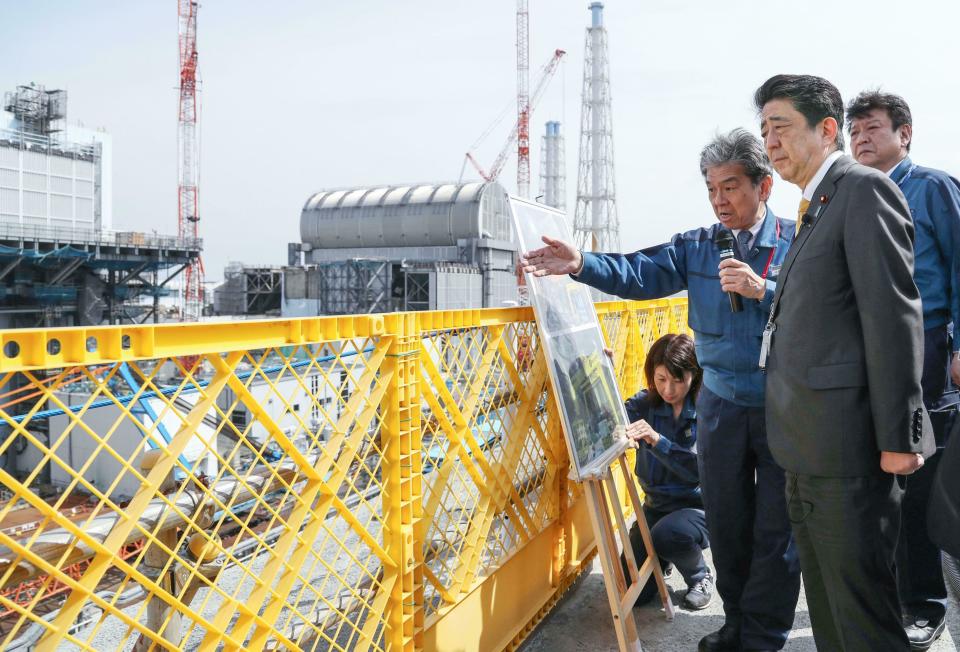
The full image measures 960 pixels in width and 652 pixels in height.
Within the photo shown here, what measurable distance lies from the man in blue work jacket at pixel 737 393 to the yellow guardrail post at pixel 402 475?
2.71 ft

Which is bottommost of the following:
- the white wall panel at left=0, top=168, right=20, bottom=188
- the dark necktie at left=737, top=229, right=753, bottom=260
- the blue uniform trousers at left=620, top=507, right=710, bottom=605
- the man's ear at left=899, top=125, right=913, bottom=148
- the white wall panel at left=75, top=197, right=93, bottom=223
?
the blue uniform trousers at left=620, top=507, right=710, bottom=605

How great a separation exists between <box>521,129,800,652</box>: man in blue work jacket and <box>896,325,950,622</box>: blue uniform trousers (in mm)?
651

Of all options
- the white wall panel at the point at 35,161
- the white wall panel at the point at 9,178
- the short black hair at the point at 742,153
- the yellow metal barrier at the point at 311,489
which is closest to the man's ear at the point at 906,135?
the short black hair at the point at 742,153

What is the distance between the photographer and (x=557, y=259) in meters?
3.20

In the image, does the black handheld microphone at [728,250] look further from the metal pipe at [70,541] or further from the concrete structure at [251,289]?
the concrete structure at [251,289]

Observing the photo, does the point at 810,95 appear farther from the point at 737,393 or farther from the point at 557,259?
the point at 737,393

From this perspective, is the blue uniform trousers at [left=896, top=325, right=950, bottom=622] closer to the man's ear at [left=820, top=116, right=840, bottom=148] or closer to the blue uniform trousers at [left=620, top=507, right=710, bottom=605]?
the blue uniform trousers at [left=620, top=507, right=710, bottom=605]

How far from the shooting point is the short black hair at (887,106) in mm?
3525

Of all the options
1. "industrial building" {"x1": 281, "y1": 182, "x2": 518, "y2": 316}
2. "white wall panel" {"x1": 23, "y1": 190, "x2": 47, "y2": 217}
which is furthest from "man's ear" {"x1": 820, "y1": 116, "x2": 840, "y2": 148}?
"white wall panel" {"x1": 23, "y1": 190, "x2": 47, "y2": 217}

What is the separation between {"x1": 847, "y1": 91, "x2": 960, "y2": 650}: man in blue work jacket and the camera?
3.30 m

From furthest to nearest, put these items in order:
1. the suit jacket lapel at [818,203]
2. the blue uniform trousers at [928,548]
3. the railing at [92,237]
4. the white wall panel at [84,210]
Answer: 1. the white wall panel at [84,210]
2. the railing at [92,237]
3. the blue uniform trousers at [928,548]
4. the suit jacket lapel at [818,203]

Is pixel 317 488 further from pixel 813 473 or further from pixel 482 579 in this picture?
pixel 813 473

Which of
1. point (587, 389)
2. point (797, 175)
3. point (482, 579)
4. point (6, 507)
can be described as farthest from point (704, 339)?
point (6, 507)

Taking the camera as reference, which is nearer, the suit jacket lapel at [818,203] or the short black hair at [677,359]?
the suit jacket lapel at [818,203]
